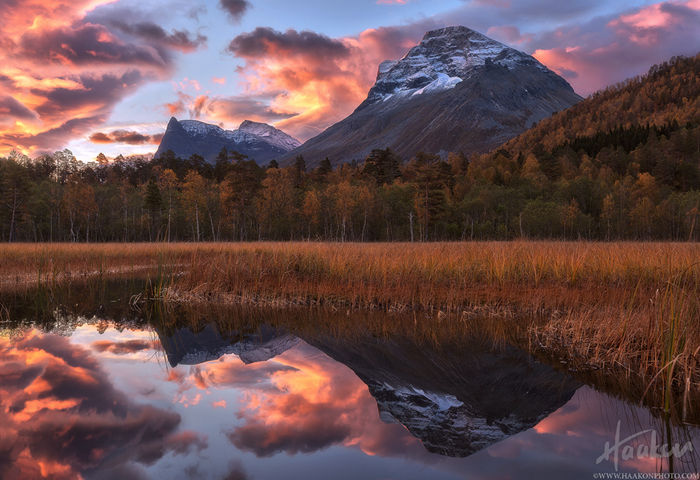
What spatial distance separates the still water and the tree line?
4442 cm

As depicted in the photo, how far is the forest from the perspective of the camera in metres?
58.2

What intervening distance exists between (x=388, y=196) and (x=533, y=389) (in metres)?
63.6

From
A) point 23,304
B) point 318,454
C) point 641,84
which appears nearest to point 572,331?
point 318,454

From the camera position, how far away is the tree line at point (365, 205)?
57969 millimetres

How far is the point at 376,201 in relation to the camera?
65.2 m

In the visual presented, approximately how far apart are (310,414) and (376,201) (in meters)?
60.9

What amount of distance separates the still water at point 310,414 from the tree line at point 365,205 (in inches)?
1749

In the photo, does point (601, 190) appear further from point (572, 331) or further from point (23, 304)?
point (23, 304)

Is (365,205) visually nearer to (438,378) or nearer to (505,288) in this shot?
(505,288)

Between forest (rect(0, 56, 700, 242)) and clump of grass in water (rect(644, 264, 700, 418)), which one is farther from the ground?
forest (rect(0, 56, 700, 242))
